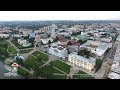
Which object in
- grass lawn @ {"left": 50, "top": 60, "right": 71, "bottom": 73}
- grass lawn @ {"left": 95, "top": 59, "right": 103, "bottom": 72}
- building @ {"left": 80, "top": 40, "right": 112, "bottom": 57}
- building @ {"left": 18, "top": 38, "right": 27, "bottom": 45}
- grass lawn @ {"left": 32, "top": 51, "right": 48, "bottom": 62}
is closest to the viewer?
grass lawn @ {"left": 50, "top": 60, "right": 71, "bottom": 73}

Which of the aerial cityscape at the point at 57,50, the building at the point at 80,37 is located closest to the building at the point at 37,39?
the aerial cityscape at the point at 57,50

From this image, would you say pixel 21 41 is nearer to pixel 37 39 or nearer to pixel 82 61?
pixel 37 39

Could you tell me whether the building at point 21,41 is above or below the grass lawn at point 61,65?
above

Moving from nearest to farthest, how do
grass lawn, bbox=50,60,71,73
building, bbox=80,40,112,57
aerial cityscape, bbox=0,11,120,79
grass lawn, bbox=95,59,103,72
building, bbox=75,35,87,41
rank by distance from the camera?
aerial cityscape, bbox=0,11,120,79 < grass lawn, bbox=50,60,71,73 < grass lawn, bbox=95,59,103,72 < building, bbox=80,40,112,57 < building, bbox=75,35,87,41

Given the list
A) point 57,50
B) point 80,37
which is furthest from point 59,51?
point 80,37

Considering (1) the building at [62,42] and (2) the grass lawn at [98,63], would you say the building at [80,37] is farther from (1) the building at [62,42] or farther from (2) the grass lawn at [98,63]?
(2) the grass lawn at [98,63]

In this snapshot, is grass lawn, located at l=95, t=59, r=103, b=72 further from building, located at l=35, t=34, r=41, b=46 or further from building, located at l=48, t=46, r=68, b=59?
building, located at l=35, t=34, r=41, b=46

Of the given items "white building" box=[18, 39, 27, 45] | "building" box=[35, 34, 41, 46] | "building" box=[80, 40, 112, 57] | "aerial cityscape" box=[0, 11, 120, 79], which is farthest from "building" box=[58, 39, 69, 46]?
"white building" box=[18, 39, 27, 45]

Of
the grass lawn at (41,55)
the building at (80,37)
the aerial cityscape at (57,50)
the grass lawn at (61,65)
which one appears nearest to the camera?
the aerial cityscape at (57,50)
